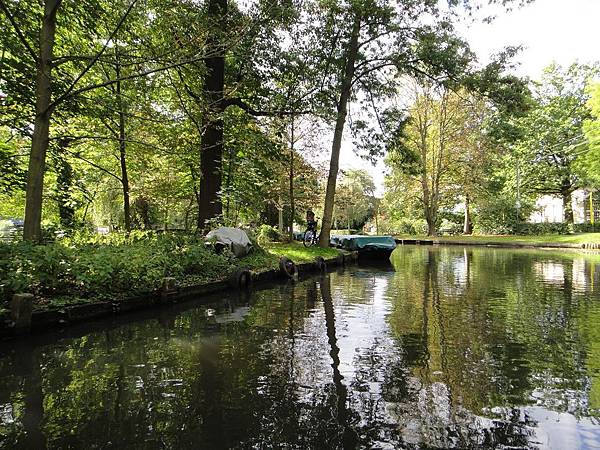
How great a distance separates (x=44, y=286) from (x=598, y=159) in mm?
34278

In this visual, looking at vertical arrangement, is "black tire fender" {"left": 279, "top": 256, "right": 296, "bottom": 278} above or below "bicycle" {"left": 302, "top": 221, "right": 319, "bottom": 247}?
below

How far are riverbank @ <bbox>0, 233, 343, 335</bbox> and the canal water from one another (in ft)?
1.36

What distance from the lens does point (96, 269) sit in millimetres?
6512

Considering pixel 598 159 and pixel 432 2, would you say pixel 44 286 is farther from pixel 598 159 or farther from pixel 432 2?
pixel 598 159

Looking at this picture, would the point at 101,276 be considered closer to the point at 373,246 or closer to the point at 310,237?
the point at 310,237

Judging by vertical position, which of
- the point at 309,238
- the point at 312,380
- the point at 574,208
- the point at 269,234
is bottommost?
the point at 312,380

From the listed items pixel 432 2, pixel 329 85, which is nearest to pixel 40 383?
pixel 329 85

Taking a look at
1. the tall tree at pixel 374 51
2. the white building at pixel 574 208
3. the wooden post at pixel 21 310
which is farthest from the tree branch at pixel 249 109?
the white building at pixel 574 208

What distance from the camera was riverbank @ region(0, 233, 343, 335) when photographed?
5.58 metres

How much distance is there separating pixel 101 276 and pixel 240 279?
4017 mm

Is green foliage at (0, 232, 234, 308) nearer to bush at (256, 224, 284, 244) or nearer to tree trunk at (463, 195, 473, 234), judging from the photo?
bush at (256, 224, 284, 244)

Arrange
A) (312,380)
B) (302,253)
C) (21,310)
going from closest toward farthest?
(312,380) < (21,310) < (302,253)

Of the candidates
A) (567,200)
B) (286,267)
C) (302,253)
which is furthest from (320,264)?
A: (567,200)

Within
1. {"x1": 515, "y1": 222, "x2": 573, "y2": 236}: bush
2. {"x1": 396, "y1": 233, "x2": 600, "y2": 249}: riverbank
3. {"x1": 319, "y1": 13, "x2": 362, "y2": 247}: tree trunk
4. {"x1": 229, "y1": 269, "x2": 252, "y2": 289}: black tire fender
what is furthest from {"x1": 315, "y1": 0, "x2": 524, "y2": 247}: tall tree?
{"x1": 515, "y1": 222, "x2": 573, "y2": 236}: bush
